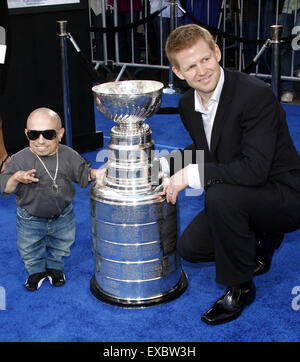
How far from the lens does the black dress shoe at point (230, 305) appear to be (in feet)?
7.36

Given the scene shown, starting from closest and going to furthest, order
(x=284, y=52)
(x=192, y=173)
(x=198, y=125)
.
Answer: (x=192, y=173)
(x=198, y=125)
(x=284, y=52)

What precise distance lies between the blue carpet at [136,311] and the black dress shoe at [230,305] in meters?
0.03

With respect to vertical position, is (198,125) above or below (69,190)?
above

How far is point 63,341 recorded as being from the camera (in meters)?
2.16

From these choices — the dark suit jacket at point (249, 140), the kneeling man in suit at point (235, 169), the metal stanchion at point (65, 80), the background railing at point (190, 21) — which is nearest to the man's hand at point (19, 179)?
the kneeling man in suit at point (235, 169)

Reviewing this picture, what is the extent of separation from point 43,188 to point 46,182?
29mm

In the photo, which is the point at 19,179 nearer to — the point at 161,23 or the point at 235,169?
the point at 235,169

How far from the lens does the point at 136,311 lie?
7.68 feet

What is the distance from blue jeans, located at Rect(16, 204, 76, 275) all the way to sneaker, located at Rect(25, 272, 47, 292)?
19 millimetres

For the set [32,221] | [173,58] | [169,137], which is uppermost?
[173,58]

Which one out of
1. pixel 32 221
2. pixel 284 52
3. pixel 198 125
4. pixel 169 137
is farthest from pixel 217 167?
pixel 284 52

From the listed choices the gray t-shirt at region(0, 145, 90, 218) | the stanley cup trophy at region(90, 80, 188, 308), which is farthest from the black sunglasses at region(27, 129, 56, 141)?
the stanley cup trophy at region(90, 80, 188, 308)
